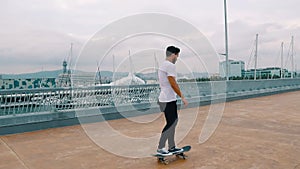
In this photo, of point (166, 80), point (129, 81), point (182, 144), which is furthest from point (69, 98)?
point (166, 80)

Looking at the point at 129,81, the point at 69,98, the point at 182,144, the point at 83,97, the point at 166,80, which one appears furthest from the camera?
the point at 129,81

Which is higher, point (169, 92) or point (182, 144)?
point (169, 92)

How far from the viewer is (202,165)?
3.58m

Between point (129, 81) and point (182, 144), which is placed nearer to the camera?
point (182, 144)

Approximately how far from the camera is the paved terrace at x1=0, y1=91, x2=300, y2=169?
3.66 meters

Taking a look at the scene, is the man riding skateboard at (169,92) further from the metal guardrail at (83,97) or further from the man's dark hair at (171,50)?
the metal guardrail at (83,97)

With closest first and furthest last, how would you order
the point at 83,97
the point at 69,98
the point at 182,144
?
the point at 182,144 → the point at 69,98 → the point at 83,97

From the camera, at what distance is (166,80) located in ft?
12.4

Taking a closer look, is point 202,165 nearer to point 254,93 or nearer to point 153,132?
point 153,132

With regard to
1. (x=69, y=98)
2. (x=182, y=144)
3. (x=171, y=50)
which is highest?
(x=171, y=50)

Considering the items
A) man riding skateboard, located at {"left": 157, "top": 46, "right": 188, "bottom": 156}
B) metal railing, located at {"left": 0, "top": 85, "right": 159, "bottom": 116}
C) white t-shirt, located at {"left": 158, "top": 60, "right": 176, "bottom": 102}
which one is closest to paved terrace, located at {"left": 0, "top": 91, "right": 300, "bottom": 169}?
man riding skateboard, located at {"left": 157, "top": 46, "right": 188, "bottom": 156}

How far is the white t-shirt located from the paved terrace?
96cm

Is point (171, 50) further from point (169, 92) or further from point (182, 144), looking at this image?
point (182, 144)

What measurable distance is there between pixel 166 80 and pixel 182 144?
5.16 ft
